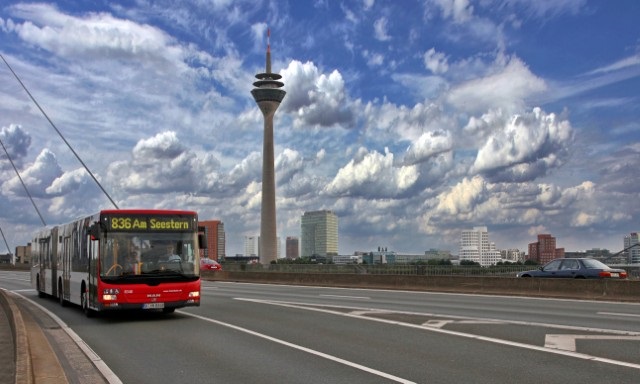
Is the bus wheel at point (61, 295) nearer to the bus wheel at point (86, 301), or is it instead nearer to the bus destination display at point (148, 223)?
the bus wheel at point (86, 301)

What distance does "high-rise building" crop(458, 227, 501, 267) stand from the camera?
6504 centimetres

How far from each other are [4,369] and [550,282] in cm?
1967

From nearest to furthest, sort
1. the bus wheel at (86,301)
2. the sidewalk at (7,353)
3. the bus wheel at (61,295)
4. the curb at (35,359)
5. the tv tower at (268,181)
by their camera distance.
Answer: the sidewalk at (7,353) < the curb at (35,359) < the bus wheel at (86,301) < the bus wheel at (61,295) < the tv tower at (268,181)

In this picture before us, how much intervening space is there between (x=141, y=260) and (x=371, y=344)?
6784 millimetres

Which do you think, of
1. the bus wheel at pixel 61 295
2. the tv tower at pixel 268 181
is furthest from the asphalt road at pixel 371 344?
the tv tower at pixel 268 181

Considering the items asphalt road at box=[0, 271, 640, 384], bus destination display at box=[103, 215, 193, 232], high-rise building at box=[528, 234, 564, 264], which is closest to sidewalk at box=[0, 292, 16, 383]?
asphalt road at box=[0, 271, 640, 384]

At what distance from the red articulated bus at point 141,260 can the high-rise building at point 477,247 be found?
165 feet

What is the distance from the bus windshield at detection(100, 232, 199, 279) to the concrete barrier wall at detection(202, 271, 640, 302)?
13.7 meters

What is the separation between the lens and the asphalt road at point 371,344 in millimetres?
8633

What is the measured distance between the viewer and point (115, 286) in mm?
15070

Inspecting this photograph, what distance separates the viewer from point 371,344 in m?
11.2

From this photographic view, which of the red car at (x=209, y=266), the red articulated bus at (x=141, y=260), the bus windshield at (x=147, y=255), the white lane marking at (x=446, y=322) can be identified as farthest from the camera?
the red car at (x=209, y=266)

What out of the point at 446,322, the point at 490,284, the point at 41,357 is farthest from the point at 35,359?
the point at 490,284

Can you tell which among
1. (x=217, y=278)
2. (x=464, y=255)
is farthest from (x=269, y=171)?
(x=217, y=278)
